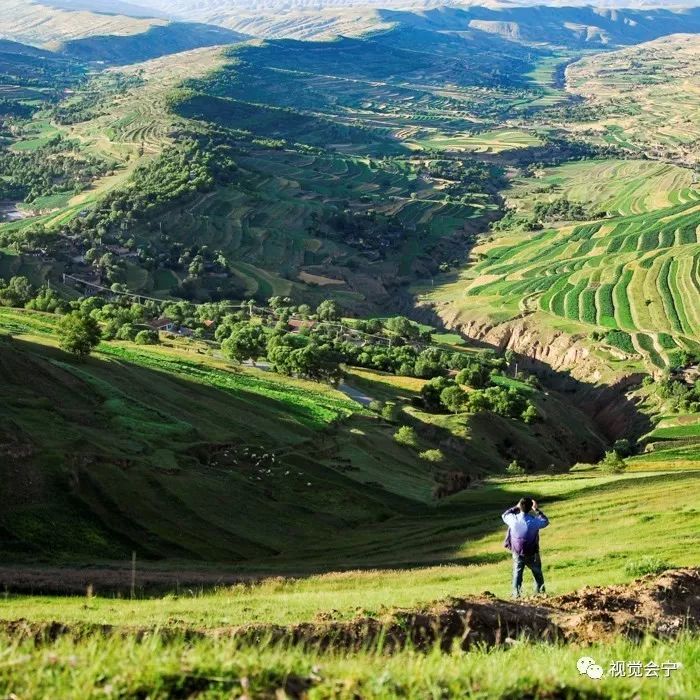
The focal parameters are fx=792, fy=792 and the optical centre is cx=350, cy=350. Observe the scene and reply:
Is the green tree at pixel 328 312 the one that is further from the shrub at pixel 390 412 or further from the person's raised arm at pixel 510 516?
the person's raised arm at pixel 510 516

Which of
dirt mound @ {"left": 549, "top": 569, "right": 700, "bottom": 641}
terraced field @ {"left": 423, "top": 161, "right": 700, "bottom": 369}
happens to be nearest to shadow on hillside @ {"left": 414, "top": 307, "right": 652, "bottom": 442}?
terraced field @ {"left": 423, "top": 161, "right": 700, "bottom": 369}

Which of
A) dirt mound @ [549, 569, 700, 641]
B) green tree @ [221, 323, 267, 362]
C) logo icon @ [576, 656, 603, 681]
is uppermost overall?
logo icon @ [576, 656, 603, 681]

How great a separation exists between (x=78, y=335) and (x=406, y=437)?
108ft

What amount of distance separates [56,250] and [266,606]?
531 ft

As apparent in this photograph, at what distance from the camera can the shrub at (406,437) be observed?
79.5 metres

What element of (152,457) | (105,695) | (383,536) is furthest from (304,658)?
(152,457)

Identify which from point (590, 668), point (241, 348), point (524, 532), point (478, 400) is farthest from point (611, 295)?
point (590, 668)

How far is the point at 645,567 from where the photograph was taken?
79.7ft

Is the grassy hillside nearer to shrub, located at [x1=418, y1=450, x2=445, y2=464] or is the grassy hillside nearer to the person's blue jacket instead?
shrub, located at [x1=418, y1=450, x2=445, y2=464]

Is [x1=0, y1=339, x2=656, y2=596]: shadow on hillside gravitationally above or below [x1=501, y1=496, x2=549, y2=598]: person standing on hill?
below

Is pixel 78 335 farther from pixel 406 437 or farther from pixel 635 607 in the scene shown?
pixel 635 607

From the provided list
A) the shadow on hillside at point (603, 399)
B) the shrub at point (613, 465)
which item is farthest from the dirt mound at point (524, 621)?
the shadow on hillside at point (603, 399)

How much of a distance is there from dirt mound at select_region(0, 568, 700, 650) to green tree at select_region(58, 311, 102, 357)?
196 ft

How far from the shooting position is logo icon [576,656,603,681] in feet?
30.9
